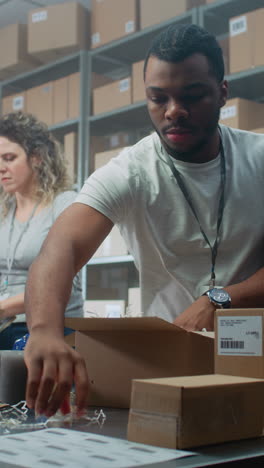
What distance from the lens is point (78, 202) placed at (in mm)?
1168

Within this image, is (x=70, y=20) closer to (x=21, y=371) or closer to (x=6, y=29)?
(x=6, y=29)

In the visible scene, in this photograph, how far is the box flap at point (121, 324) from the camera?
33.5 inches

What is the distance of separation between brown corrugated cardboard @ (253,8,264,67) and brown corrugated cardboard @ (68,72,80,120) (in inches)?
45.6

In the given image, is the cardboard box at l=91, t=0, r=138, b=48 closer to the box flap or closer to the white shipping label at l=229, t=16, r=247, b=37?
the white shipping label at l=229, t=16, r=247, b=37

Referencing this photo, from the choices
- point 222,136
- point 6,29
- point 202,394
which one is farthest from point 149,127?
point 202,394

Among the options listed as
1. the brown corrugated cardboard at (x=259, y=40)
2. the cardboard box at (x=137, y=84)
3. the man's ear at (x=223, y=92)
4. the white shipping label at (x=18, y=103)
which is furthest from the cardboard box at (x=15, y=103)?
the man's ear at (x=223, y=92)

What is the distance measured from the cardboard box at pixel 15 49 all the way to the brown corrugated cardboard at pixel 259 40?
1645 mm

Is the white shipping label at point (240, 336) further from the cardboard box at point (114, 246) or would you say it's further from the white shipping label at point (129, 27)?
the white shipping label at point (129, 27)

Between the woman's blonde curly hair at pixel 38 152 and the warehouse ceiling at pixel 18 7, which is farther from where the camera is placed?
the warehouse ceiling at pixel 18 7

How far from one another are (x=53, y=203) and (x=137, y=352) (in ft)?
4.31

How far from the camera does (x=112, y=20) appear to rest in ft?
11.2

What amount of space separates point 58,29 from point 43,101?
0.42 metres

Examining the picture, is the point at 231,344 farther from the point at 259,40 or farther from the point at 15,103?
the point at 15,103

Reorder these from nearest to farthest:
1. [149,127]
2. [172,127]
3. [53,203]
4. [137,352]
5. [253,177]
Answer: [137,352], [172,127], [253,177], [53,203], [149,127]
